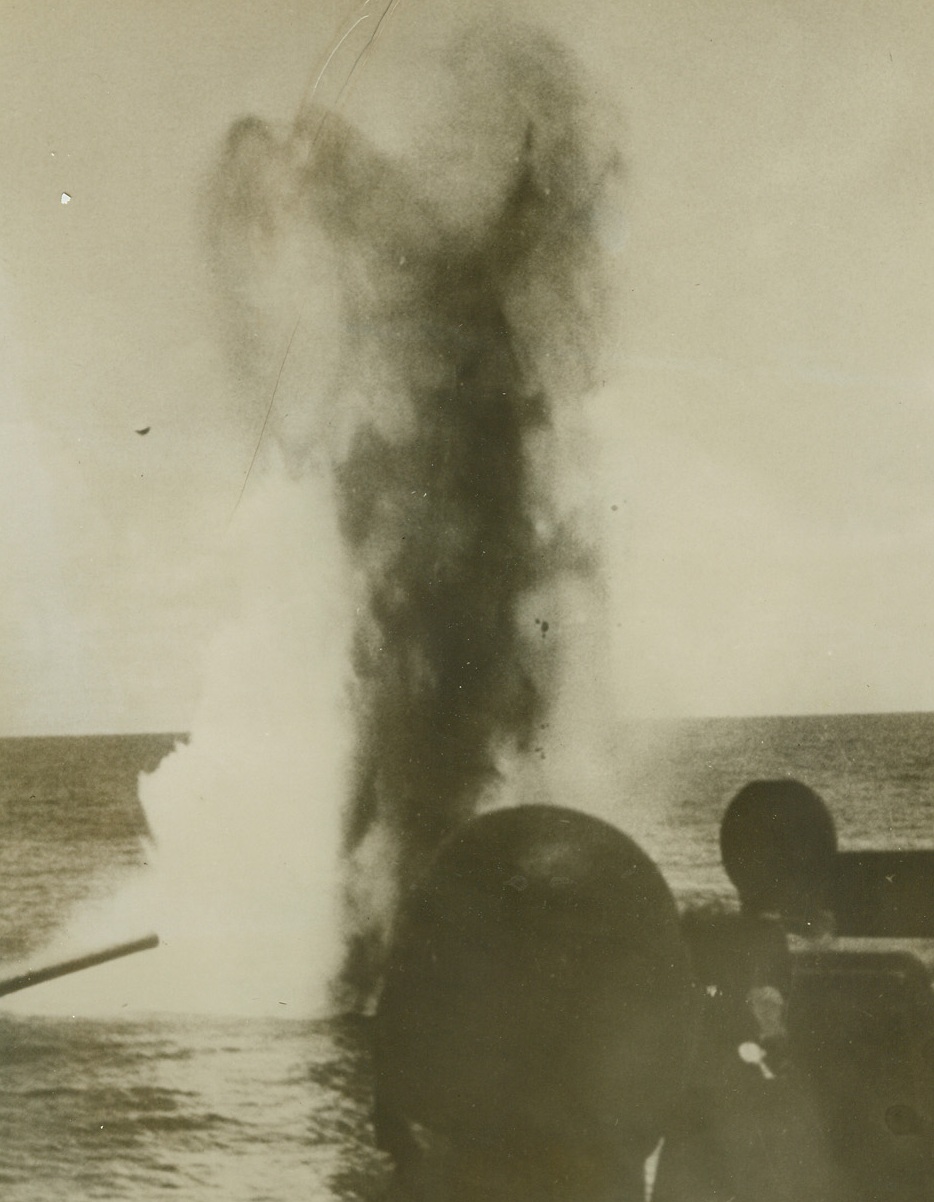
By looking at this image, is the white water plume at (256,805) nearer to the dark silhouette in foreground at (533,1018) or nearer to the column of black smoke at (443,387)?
the column of black smoke at (443,387)

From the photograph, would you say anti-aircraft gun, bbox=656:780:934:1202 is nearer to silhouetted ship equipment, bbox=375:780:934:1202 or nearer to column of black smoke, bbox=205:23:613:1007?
silhouetted ship equipment, bbox=375:780:934:1202

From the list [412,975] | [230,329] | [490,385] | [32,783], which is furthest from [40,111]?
[412,975]

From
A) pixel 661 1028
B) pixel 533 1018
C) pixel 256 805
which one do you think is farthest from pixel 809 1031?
pixel 256 805

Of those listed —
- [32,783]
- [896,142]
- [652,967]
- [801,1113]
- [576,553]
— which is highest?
[896,142]

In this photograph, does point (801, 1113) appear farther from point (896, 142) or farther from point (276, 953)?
point (896, 142)

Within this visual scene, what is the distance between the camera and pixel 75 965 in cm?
170

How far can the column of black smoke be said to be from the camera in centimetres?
165

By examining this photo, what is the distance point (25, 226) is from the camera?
→ 5.67 ft

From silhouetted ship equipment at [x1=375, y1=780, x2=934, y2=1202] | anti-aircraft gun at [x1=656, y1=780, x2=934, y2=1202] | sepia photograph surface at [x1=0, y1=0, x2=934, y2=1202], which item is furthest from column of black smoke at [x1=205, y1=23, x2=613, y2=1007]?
anti-aircraft gun at [x1=656, y1=780, x2=934, y2=1202]

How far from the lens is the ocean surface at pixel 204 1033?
163 cm

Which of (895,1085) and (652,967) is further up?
(652,967)

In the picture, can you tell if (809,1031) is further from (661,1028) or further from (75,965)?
(75,965)

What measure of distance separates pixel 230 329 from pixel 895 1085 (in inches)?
69.5

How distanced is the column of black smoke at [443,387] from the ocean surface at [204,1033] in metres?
0.21
